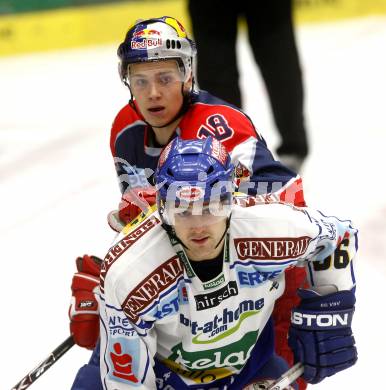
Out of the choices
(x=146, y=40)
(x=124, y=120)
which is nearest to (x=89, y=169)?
(x=124, y=120)

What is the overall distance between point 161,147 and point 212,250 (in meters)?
0.61

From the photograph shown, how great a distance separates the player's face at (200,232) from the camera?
157 centimetres

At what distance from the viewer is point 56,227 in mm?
3426

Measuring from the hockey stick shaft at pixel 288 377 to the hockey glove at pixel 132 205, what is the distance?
1.50ft

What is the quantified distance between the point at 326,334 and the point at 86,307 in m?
0.57

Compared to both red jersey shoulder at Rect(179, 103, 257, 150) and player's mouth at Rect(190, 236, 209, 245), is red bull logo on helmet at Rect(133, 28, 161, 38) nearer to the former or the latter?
red jersey shoulder at Rect(179, 103, 257, 150)

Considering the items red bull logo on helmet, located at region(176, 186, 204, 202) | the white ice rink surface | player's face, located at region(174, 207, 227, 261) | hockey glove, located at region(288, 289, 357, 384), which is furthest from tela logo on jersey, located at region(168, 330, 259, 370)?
the white ice rink surface

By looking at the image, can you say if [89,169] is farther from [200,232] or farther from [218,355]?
[200,232]

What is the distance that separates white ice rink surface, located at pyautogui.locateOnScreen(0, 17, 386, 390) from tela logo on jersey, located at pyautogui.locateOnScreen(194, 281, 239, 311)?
Result: 65 cm

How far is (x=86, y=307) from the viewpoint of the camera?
2021 millimetres

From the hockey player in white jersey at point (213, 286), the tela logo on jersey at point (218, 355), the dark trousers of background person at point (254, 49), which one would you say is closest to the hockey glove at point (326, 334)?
the hockey player in white jersey at point (213, 286)

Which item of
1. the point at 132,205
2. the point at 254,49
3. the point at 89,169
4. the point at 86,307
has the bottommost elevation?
the point at 89,169

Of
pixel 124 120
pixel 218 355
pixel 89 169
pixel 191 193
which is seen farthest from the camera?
pixel 89 169

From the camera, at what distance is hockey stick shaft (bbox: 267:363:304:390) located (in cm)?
177
